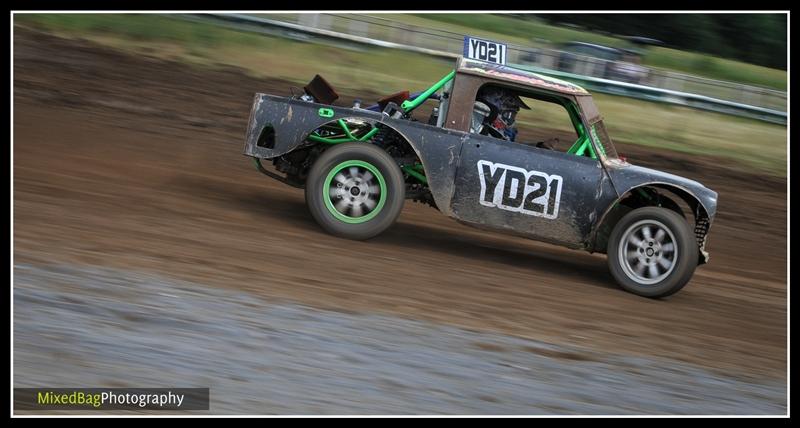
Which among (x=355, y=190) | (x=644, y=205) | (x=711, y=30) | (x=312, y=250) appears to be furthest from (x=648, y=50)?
(x=312, y=250)

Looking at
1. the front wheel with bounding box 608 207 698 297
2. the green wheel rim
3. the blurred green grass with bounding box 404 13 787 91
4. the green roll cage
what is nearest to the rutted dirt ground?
the front wheel with bounding box 608 207 698 297

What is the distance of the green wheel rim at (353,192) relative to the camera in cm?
814

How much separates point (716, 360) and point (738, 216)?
6361 millimetres

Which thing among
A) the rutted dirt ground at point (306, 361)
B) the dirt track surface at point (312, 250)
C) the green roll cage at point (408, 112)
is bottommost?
the rutted dirt ground at point (306, 361)

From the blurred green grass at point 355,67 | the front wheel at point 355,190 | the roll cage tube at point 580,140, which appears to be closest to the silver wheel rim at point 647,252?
the roll cage tube at point 580,140

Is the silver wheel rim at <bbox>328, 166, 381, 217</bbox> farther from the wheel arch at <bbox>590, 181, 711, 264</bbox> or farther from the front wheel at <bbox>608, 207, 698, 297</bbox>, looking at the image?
the front wheel at <bbox>608, 207, 698, 297</bbox>

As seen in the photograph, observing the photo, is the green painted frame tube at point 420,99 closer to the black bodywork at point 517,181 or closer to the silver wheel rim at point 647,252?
the black bodywork at point 517,181

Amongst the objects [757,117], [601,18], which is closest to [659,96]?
[757,117]

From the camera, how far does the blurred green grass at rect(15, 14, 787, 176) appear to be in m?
16.1

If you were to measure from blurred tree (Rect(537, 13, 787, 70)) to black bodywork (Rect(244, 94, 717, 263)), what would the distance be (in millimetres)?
15971

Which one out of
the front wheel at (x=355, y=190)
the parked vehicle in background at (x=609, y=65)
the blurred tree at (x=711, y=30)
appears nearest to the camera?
the front wheel at (x=355, y=190)

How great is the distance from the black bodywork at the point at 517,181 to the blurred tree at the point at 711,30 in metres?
16.0
